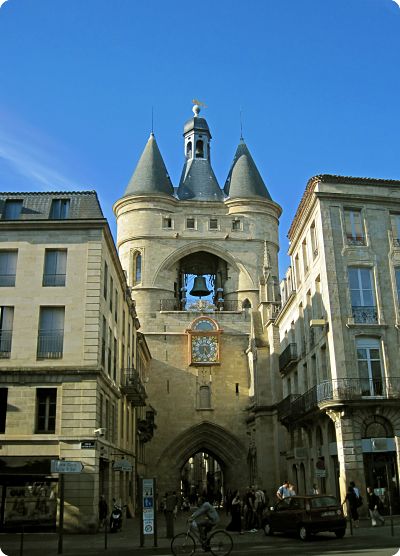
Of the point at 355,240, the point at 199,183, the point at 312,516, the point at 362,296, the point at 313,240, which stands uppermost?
the point at 199,183

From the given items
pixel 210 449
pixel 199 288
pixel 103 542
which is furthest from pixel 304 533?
pixel 199 288

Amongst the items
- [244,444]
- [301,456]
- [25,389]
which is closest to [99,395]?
[25,389]

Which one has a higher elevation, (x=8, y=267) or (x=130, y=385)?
(x=8, y=267)

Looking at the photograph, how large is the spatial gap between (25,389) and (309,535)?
9873 millimetres

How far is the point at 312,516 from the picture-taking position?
16.1m

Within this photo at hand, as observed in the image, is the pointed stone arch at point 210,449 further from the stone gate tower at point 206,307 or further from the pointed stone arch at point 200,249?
the pointed stone arch at point 200,249

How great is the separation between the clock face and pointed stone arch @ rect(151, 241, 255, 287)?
536 centimetres

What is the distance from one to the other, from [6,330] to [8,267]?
232 cm

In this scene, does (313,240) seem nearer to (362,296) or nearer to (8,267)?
(362,296)

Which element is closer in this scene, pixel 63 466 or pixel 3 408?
pixel 63 466

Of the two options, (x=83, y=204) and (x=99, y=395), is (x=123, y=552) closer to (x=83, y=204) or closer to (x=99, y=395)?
(x=99, y=395)

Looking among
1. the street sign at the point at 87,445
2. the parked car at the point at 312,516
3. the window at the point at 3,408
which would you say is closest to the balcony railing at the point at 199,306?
the window at the point at 3,408

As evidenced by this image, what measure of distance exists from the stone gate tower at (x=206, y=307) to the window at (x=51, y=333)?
17.8 meters

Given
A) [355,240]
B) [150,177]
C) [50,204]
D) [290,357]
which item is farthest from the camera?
[150,177]
